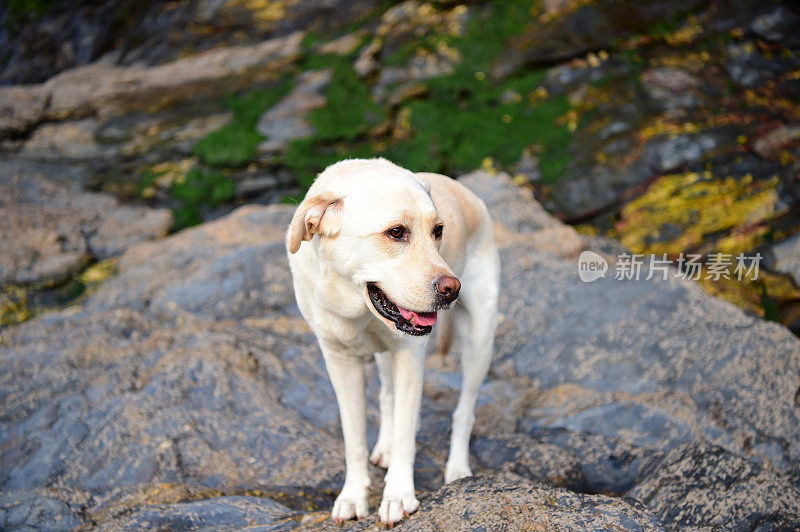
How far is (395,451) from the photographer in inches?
116

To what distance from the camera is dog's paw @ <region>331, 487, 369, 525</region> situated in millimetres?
2904

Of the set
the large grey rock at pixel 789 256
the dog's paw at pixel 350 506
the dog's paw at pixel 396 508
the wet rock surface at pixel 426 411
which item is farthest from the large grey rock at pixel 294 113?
the dog's paw at pixel 396 508

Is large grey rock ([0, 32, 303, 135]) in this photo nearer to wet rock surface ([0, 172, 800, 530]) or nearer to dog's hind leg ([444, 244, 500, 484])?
wet rock surface ([0, 172, 800, 530])

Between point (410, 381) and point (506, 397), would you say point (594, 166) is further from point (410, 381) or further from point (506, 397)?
point (410, 381)

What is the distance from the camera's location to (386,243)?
2.53 meters

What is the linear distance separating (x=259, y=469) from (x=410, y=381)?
4.40 feet

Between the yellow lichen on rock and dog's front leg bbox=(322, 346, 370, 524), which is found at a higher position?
dog's front leg bbox=(322, 346, 370, 524)

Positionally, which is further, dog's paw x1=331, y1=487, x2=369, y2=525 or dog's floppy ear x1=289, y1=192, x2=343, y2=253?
dog's paw x1=331, y1=487, x2=369, y2=525

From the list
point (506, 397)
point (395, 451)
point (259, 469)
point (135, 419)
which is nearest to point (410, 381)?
point (395, 451)

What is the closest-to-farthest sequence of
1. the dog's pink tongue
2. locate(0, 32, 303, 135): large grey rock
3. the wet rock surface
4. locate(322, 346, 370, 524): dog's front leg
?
1. the dog's pink tongue
2. the wet rock surface
3. locate(322, 346, 370, 524): dog's front leg
4. locate(0, 32, 303, 135): large grey rock

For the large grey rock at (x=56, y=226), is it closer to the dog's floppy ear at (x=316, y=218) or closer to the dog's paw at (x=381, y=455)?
the dog's paw at (x=381, y=455)

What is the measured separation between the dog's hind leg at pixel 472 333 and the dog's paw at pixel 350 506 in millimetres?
707

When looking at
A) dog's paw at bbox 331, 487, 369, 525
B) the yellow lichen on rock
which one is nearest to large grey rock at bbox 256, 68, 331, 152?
the yellow lichen on rock

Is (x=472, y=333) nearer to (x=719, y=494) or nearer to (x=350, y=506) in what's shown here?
(x=350, y=506)
